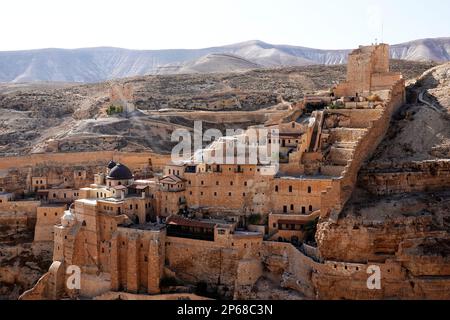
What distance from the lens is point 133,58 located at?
172750 millimetres

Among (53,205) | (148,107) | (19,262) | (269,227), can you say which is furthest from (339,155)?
(148,107)

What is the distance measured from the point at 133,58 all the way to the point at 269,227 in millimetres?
150596

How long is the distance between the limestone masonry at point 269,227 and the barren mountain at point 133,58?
98467 millimetres

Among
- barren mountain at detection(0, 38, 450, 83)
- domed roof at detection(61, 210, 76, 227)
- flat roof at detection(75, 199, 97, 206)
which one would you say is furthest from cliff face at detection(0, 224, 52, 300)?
barren mountain at detection(0, 38, 450, 83)

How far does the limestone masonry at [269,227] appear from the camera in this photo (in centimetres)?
2620

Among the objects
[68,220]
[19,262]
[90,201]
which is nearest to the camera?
[68,220]

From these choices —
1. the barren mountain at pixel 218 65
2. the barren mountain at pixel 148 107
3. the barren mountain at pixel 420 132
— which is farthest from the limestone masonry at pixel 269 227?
the barren mountain at pixel 218 65

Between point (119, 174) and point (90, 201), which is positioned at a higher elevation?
point (119, 174)

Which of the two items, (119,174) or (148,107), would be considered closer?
(119,174)

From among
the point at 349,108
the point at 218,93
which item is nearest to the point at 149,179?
the point at 349,108

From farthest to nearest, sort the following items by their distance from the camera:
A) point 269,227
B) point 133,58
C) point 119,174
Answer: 1. point 133,58
2. point 119,174
3. point 269,227

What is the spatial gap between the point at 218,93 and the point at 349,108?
28.4 m

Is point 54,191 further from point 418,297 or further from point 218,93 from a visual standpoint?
point 218,93

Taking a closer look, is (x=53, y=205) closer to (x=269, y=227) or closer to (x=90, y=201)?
(x=90, y=201)
